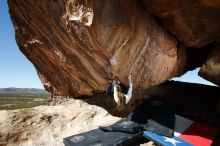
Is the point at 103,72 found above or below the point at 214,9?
below

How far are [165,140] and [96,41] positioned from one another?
1.70m

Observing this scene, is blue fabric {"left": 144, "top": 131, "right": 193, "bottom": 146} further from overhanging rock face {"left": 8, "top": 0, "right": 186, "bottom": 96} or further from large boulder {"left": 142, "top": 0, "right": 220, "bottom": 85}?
large boulder {"left": 142, "top": 0, "right": 220, "bottom": 85}

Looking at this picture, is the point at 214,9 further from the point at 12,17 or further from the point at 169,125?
the point at 12,17

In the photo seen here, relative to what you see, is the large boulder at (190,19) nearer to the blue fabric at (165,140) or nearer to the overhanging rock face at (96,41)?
the overhanging rock face at (96,41)

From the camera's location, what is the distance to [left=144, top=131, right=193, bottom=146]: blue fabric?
138 inches

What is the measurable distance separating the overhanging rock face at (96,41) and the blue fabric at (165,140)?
2.55 ft

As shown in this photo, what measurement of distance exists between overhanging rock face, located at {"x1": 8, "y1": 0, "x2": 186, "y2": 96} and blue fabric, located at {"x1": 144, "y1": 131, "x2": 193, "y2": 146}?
0.78 m

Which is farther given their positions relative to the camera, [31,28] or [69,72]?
[69,72]

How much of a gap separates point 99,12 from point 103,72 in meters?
1.11

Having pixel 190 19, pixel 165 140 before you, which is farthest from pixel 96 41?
pixel 165 140

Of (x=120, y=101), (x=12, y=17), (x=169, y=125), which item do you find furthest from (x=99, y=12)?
(x=169, y=125)

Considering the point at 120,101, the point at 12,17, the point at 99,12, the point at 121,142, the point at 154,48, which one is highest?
the point at 12,17

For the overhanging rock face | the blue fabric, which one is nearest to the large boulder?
the overhanging rock face

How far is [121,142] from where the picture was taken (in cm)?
356
